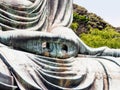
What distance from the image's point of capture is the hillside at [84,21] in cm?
2865

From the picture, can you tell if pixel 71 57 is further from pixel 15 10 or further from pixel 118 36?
pixel 118 36

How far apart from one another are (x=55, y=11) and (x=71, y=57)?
1.21 metres

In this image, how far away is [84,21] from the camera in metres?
29.8

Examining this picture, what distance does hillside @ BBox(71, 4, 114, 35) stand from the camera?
28.6 m

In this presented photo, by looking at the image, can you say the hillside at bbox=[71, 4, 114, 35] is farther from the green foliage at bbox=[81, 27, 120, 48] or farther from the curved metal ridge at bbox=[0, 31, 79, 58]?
the curved metal ridge at bbox=[0, 31, 79, 58]

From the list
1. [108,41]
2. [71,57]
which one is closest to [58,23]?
[71,57]

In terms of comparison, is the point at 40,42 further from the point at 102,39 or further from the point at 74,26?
the point at 74,26

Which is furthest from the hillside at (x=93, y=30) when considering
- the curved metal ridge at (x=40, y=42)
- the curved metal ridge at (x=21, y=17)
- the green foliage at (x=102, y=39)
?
the curved metal ridge at (x=40, y=42)

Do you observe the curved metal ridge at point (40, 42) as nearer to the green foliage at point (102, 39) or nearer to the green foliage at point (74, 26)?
the green foliage at point (102, 39)

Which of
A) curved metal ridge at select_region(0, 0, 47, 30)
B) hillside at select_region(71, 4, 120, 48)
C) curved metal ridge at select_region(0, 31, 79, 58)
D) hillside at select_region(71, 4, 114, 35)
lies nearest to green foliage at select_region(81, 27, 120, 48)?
hillside at select_region(71, 4, 120, 48)

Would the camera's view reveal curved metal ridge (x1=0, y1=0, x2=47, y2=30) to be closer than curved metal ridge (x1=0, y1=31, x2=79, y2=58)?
No

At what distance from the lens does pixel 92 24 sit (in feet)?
99.8

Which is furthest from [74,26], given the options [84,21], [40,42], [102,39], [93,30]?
[40,42]

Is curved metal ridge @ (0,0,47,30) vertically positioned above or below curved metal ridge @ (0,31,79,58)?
above
